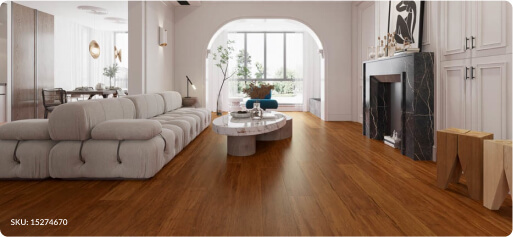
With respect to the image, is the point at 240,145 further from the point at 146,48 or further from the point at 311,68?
the point at 311,68

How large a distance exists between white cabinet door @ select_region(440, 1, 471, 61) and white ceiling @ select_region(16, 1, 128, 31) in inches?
243

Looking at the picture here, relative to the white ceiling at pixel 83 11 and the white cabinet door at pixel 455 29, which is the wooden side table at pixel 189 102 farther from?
the white cabinet door at pixel 455 29

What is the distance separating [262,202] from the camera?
2352mm

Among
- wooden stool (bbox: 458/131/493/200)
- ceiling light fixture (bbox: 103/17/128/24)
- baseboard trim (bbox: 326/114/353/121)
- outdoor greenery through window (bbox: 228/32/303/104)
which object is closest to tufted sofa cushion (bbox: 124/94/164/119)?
wooden stool (bbox: 458/131/493/200)

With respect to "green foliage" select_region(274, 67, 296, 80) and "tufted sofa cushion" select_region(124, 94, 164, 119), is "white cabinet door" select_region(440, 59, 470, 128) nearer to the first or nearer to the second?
"tufted sofa cushion" select_region(124, 94, 164, 119)

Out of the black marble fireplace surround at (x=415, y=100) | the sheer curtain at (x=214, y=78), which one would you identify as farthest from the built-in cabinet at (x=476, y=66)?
the sheer curtain at (x=214, y=78)

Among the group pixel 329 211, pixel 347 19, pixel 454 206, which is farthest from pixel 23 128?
pixel 347 19

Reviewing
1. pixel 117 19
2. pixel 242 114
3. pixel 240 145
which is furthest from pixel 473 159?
pixel 117 19

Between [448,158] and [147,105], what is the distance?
3693 millimetres

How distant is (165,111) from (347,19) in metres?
4.77

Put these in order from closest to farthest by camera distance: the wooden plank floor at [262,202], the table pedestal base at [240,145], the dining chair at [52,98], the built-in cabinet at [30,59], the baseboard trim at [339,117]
Answer: the wooden plank floor at [262,202] → the table pedestal base at [240,145] → the dining chair at [52,98] → the built-in cabinet at [30,59] → the baseboard trim at [339,117]

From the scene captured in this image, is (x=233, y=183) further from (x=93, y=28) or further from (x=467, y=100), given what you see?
(x=93, y=28)

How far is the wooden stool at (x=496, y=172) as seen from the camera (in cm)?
Answer: 209

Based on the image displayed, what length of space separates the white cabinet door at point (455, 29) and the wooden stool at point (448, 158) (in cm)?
103
